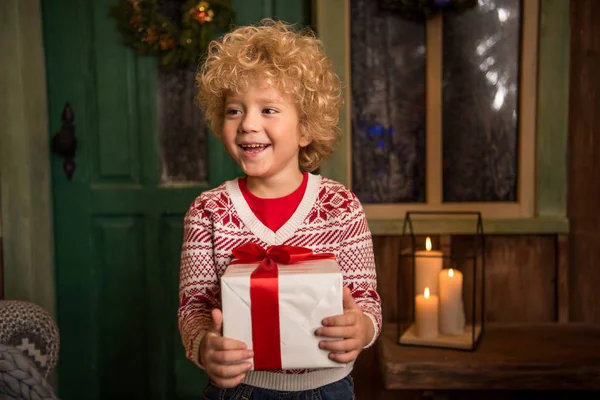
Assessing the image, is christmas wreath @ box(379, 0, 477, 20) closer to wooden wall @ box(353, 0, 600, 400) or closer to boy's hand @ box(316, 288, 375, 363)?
wooden wall @ box(353, 0, 600, 400)

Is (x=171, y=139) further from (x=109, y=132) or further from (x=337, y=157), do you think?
(x=337, y=157)

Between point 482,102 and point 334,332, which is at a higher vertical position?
point 482,102

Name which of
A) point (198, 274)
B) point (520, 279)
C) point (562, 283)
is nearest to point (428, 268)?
point (520, 279)

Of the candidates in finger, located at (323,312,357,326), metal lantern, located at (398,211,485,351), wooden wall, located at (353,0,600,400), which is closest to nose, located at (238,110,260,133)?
finger, located at (323,312,357,326)

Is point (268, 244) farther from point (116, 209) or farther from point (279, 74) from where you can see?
point (116, 209)

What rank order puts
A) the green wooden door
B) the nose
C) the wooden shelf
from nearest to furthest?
the nose < the wooden shelf < the green wooden door

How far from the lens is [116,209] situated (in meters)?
2.21

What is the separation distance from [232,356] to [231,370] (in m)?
0.03

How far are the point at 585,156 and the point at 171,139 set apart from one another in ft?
4.65

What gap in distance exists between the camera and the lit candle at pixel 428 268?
1.80 metres

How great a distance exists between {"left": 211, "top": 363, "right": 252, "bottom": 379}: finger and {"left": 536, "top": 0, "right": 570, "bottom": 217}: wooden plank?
137cm

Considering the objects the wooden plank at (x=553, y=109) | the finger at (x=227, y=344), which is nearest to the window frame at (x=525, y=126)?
the wooden plank at (x=553, y=109)

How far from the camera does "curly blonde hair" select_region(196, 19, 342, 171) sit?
1102 mm

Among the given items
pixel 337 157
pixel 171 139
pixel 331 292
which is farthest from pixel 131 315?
pixel 331 292
